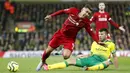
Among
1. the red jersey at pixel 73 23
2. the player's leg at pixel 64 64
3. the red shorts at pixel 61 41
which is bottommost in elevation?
the player's leg at pixel 64 64

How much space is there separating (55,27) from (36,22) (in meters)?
2.49

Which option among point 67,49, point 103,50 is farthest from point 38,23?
point 103,50

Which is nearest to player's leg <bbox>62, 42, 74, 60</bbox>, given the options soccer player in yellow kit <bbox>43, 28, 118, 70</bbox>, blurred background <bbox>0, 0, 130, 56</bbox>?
soccer player in yellow kit <bbox>43, 28, 118, 70</bbox>

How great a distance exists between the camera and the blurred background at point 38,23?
124ft

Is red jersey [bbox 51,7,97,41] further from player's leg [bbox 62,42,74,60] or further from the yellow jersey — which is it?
the yellow jersey

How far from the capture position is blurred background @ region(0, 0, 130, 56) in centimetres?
3794

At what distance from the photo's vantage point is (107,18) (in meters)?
18.2

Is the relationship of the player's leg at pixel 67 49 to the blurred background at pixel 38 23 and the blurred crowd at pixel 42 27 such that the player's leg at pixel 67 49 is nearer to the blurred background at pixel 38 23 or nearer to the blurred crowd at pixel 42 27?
the blurred background at pixel 38 23

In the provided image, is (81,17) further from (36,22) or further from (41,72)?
(36,22)

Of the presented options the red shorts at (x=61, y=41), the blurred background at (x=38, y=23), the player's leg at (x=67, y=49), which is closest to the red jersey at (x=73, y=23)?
the red shorts at (x=61, y=41)

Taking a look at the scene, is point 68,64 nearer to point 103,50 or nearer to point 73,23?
point 73,23

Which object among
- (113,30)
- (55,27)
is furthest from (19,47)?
(113,30)

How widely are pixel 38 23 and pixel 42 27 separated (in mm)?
845

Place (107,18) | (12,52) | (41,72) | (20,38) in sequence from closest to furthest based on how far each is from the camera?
(41,72) < (107,18) < (12,52) < (20,38)
